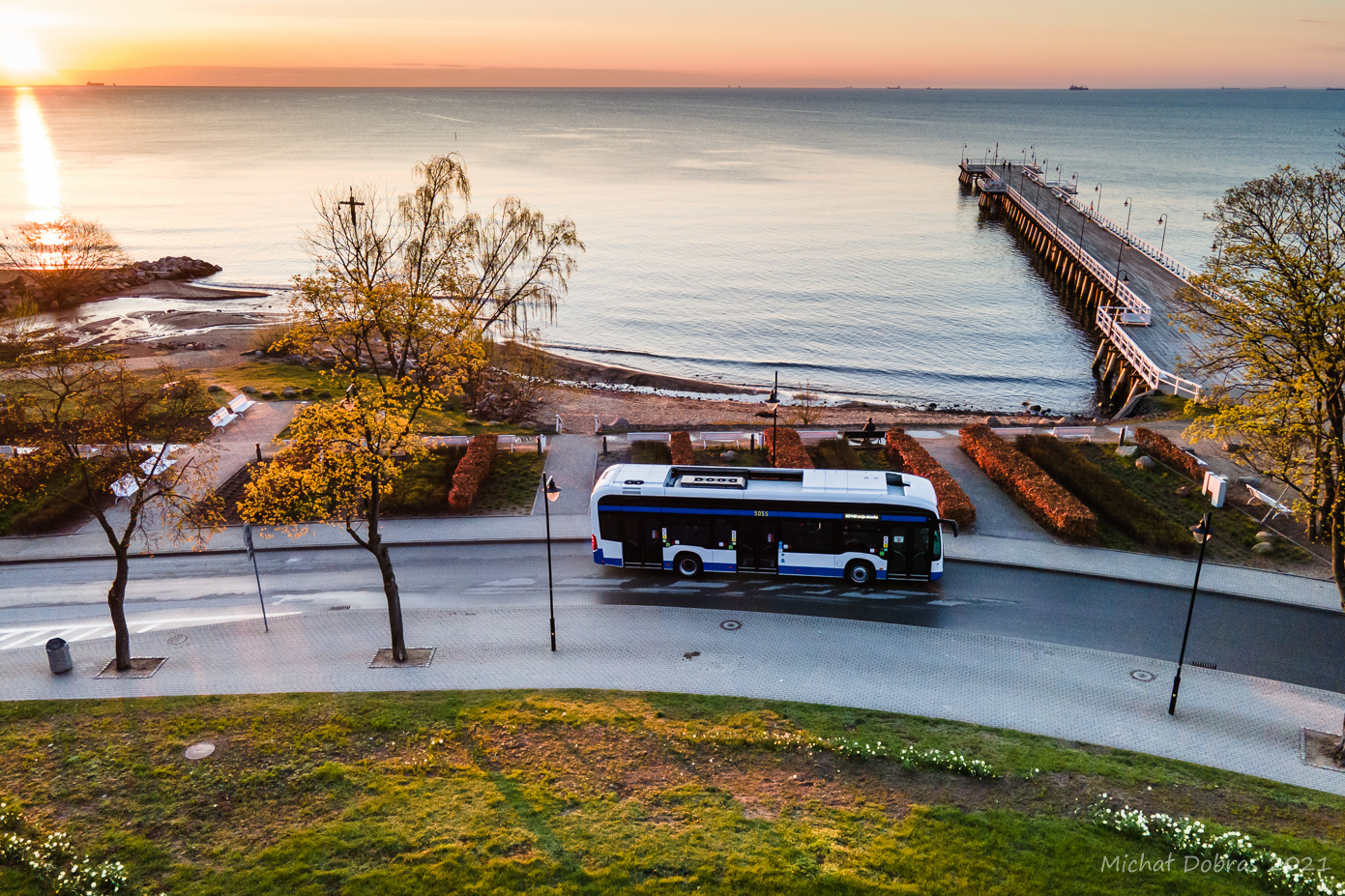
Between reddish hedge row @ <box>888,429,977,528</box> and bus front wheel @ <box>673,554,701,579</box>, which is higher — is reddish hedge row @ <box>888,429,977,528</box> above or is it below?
above

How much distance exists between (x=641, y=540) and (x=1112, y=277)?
57.4 metres

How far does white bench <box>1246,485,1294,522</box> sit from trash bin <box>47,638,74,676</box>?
35.8 meters

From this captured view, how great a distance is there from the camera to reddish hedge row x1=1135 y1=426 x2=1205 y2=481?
1262 inches

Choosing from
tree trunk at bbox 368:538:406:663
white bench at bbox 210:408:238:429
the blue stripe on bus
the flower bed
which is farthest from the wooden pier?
white bench at bbox 210:408:238:429

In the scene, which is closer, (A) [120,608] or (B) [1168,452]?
(A) [120,608]

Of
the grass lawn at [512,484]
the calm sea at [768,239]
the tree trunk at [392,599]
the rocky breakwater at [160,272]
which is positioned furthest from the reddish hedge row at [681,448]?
the rocky breakwater at [160,272]

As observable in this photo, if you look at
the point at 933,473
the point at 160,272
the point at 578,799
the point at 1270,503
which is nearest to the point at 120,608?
the point at 578,799

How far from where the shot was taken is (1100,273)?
70250 mm

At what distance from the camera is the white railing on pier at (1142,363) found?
4350 centimetres

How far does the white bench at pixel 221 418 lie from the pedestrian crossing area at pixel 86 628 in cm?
1673

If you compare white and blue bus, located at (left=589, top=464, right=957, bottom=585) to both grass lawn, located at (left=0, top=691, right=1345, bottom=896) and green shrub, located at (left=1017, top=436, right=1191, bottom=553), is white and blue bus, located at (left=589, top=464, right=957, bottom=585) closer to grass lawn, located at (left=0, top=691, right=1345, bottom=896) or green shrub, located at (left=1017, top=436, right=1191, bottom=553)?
grass lawn, located at (left=0, top=691, right=1345, bottom=896)

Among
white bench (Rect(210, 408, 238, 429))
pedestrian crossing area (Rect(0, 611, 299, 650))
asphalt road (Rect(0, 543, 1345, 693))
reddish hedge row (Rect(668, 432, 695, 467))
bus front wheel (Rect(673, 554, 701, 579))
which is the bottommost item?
pedestrian crossing area (Rect(0, 611, 299, 650))

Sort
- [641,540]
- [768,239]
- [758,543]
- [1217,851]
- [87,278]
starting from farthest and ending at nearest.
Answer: [768,239] < [87,278] < [641,540] < [758,543] < [1217,851]

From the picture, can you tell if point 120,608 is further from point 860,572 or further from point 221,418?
point 221,418
